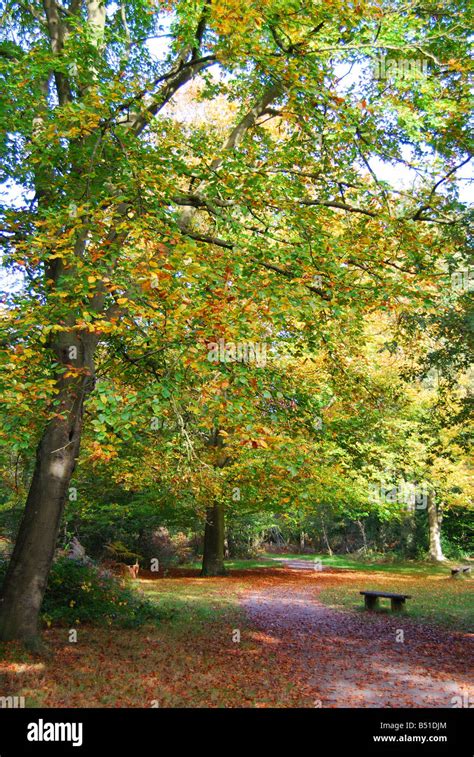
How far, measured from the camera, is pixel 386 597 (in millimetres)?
14906

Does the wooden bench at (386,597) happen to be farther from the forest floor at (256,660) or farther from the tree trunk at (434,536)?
the tree trunk at (434,536)

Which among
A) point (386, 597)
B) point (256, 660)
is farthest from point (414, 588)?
point (256, 660)

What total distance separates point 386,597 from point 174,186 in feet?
40.6

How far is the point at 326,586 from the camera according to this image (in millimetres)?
21703

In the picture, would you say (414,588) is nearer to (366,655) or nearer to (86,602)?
(366,655)

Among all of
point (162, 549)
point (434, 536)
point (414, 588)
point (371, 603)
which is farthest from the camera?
point (434, 536)

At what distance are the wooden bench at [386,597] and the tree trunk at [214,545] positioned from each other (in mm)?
9318

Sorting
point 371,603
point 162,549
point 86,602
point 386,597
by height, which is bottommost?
point 162,549

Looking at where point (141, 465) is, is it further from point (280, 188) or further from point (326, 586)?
point (326, 586)

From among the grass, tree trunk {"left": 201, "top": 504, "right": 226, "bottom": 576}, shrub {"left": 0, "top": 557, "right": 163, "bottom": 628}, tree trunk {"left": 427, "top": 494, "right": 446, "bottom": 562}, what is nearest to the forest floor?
the grass

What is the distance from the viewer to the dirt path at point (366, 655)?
7.43 meters

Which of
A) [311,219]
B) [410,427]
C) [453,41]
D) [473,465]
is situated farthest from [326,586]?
[453,41]

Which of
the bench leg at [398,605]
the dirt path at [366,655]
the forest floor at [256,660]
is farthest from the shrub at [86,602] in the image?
the bench leg at [398,605]

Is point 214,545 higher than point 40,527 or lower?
lower
